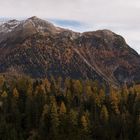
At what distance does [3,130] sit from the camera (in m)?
190

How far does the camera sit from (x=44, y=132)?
19425 cm

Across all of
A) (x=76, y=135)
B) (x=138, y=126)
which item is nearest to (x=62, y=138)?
(x=76, y=135)

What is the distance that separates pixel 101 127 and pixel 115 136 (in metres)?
7.55

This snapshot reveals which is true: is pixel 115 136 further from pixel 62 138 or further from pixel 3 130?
pixel 3 130

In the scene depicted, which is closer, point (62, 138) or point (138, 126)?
point (62, 138)

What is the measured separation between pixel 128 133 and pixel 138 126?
18.6 feet

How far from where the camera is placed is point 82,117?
7608 inches

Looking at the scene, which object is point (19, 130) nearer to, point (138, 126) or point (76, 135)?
point (76, 135)

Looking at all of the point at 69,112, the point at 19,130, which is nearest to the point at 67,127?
the point at 69,112

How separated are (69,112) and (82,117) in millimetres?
8701

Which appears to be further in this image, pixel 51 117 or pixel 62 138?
pixel 51 117

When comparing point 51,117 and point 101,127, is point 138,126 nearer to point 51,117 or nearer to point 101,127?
point 101,127

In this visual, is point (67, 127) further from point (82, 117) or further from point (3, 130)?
point (3, 130)

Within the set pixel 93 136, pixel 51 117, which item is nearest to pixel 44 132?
pixel 51 117
